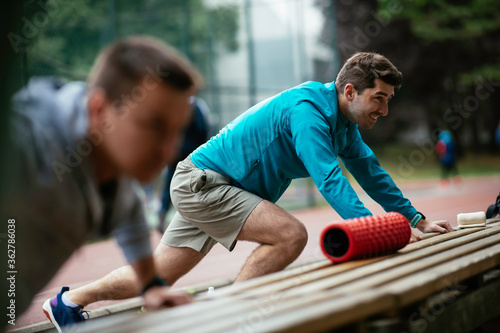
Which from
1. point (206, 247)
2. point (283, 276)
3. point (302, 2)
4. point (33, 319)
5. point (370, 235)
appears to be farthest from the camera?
point (302, 2)

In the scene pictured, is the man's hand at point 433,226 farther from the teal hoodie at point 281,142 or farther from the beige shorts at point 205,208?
the beige shorts at point 205,208

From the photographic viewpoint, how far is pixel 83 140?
2.00 meters

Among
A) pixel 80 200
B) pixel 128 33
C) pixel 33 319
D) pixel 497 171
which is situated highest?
pixel 128 33

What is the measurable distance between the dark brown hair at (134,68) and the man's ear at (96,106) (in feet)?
0.07

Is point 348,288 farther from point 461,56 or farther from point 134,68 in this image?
point 461,56

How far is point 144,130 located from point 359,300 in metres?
0.91

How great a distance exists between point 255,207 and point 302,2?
38.0 ft

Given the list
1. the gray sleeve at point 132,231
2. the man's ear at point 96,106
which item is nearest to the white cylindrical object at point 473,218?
the gray sleeve at point 132,231

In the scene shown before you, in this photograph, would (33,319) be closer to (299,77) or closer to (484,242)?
(484,242)

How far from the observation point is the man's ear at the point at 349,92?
371cm

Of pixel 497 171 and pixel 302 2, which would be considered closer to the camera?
pixel 302 2

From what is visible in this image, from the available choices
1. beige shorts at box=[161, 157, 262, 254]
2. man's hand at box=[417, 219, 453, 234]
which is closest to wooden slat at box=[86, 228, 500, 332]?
beige shorts at box=[161, 157, 262, 254]

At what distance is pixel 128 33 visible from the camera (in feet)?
49.5

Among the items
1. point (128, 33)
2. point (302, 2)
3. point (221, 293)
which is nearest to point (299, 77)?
point (302, 2)
